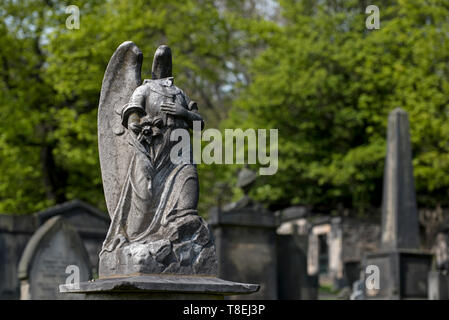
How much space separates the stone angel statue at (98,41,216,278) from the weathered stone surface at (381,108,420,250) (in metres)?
9.20

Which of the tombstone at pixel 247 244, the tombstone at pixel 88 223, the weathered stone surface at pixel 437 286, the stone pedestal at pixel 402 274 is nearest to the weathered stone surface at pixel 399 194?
the stone pedestal at pixel 402 274

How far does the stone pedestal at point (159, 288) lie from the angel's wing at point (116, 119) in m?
0.85

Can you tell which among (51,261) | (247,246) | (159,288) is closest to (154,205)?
(159,288)

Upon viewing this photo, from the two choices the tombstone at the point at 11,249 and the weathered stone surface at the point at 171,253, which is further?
the tombstone at the point at 11,249

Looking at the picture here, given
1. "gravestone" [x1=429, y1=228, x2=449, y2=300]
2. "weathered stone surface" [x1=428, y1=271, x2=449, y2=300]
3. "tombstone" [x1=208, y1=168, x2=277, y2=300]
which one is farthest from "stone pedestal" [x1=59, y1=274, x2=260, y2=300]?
"weathered stone surface" [x1=428, y1=271, x2=449, y2=300]

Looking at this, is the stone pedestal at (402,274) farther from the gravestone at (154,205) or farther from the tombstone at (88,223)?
the gravestone at (154,205)

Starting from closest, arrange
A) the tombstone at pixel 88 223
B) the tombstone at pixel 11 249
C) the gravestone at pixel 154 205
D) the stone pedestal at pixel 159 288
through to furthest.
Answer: the stone pedestal at pixel 159 288 < the gravestone at pixel 154 205 < the tombstone at pixel 11 249 < the tombstone at pixel 88 223

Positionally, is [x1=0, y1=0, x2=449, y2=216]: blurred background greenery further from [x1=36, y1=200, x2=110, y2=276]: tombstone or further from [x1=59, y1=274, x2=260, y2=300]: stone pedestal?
[x1=59, y1=274, x2=260, y2=300]: stone pedestal

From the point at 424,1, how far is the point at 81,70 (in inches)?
493

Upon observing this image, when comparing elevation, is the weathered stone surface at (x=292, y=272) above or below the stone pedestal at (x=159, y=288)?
below

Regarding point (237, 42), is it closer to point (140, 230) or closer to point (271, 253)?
point (271, 253)

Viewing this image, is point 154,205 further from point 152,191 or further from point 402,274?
point 402,274

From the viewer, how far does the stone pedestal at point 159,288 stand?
6000 millimetres

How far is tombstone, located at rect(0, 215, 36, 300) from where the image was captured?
14.1m
